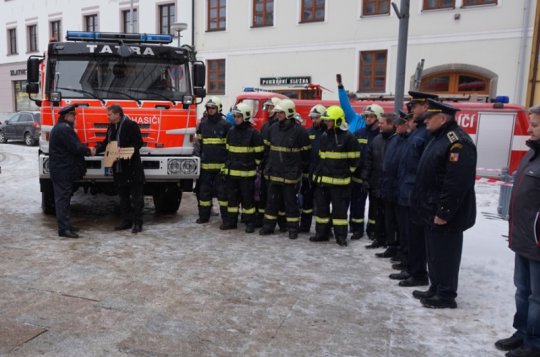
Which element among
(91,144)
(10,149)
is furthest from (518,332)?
(10,149)

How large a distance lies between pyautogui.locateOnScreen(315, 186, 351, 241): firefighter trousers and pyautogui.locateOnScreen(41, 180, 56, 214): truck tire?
3.99 metres

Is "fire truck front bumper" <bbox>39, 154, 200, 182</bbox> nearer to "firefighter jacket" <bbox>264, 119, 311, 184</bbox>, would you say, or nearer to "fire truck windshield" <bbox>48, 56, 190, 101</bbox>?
"fire truck windshield" <bbox>48, 56, 190, 101</bbox>

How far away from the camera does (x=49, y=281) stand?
16.0ft

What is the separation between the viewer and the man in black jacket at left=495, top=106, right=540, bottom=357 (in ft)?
11.3

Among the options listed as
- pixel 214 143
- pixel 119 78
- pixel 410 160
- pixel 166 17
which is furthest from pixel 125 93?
pixel 166 17

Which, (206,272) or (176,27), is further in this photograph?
(176,27)

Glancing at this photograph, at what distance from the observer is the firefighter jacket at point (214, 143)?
7301mm

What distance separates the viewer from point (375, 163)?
639 centimetres

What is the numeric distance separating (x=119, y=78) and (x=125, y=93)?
26cm

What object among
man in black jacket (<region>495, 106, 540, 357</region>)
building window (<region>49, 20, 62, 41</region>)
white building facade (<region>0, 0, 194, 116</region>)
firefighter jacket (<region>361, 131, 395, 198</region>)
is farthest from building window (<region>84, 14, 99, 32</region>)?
man in black jacket (<region>495, 106, 540, 357</region>)

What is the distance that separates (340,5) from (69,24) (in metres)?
16.1

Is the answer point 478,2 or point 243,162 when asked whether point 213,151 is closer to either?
point 243,162

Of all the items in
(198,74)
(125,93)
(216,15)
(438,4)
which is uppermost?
(216,15)

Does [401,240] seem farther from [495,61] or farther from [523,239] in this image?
[495,61]
